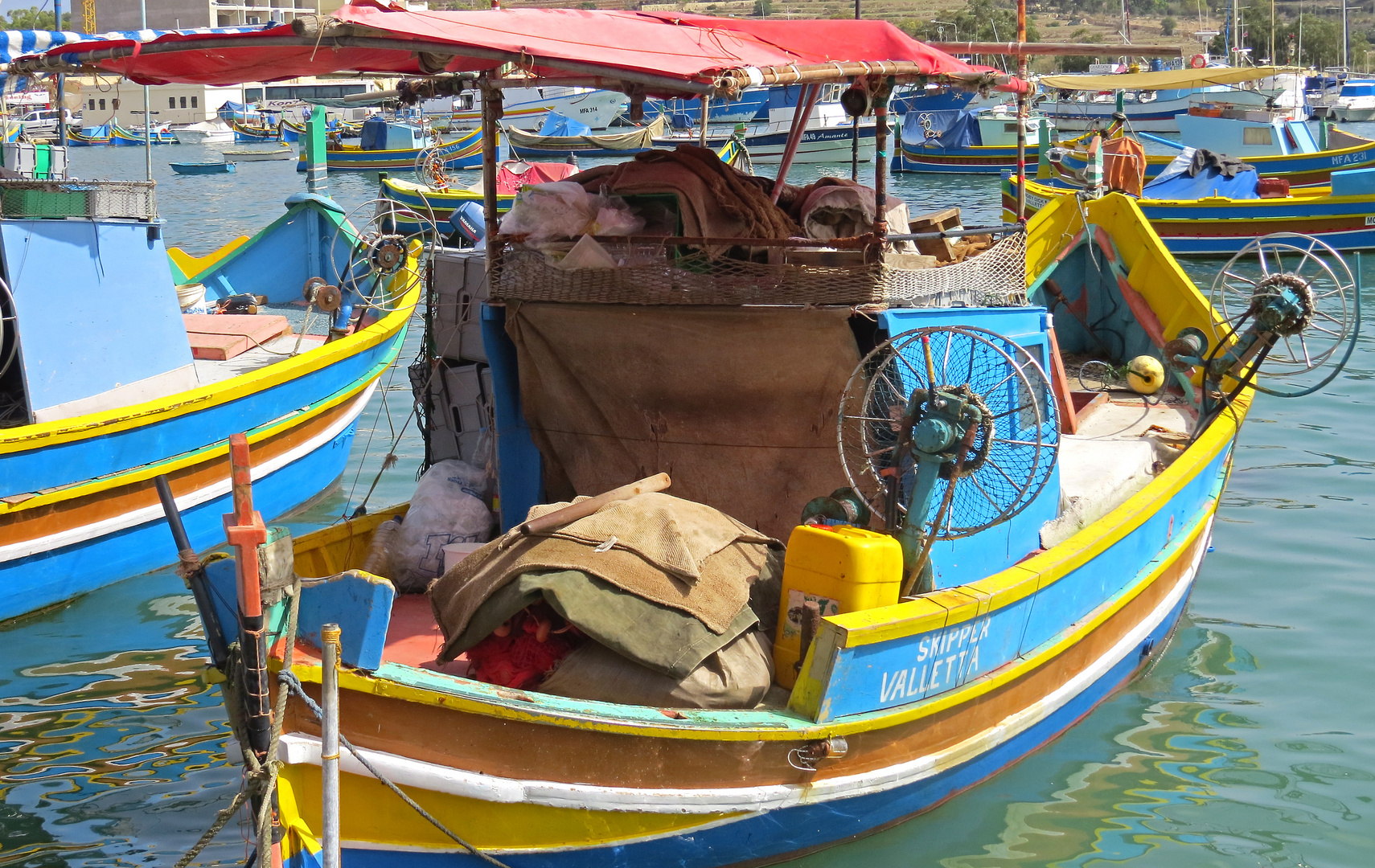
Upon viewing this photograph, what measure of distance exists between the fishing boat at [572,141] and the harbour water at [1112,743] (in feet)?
80.2

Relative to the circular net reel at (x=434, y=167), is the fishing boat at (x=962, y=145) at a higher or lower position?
higher

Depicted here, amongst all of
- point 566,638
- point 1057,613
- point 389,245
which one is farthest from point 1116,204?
point 566,638

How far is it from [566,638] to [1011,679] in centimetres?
177

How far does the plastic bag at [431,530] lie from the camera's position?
577 centimetres

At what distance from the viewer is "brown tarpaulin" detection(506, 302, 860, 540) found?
5230 mm

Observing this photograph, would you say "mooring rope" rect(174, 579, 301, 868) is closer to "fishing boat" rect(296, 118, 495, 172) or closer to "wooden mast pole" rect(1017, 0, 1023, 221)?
"wooden mast pole" rect(1017, 0, 1023, 221)

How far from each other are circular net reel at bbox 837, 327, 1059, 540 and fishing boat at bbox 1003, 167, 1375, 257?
577 inches

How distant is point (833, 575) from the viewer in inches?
178

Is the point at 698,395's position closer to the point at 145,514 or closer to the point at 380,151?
the point at 145,514

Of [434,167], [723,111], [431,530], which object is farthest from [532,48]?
[723,111]

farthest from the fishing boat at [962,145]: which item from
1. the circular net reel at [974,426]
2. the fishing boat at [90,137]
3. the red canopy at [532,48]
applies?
the fishing boat at [90,137]

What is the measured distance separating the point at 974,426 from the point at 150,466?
5.59 meters

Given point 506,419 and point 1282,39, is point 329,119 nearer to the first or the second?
point 1282,39

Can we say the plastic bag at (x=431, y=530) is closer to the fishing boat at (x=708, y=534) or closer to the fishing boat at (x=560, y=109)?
the fishing boat at (x=708, y=534)
